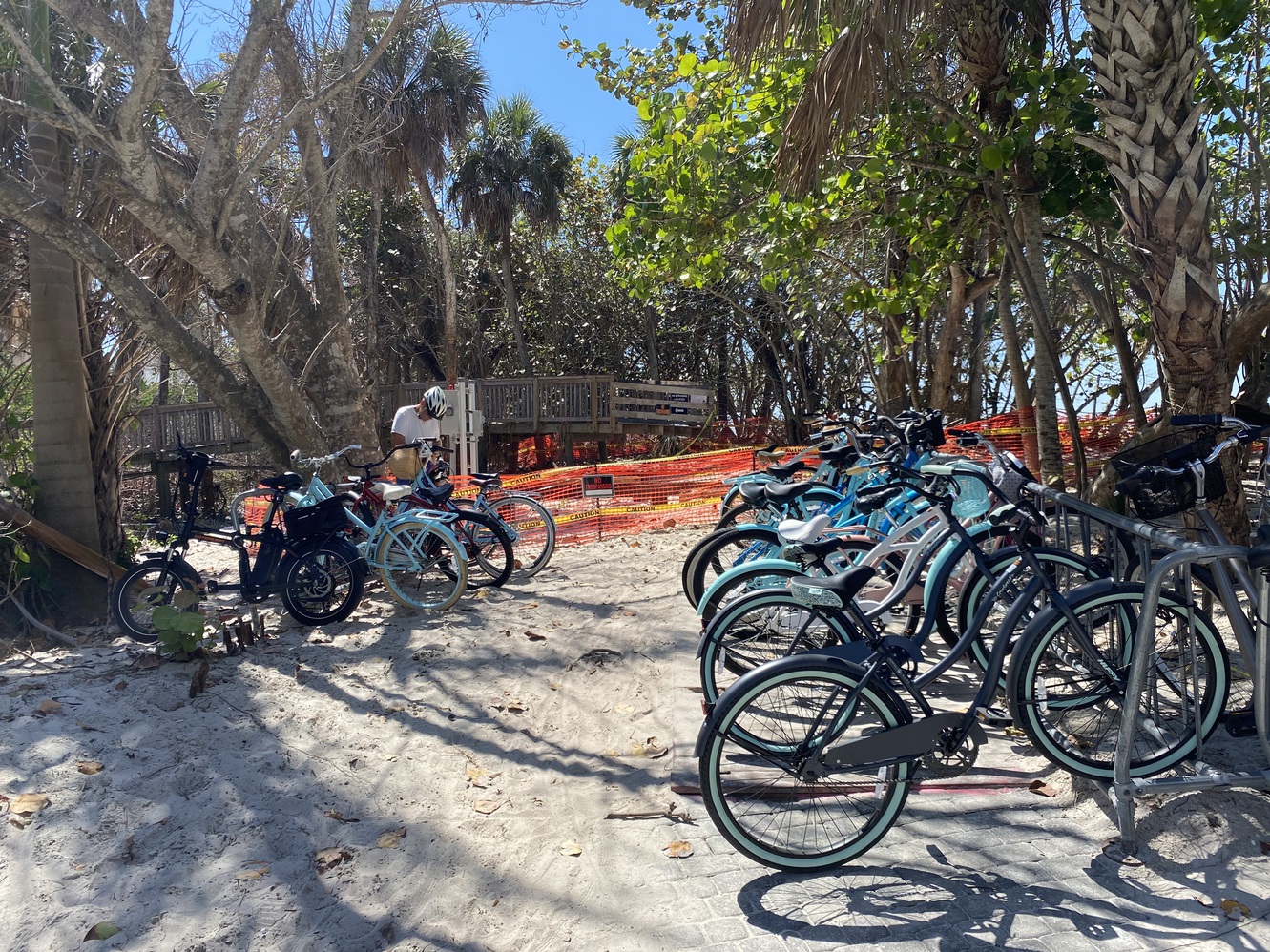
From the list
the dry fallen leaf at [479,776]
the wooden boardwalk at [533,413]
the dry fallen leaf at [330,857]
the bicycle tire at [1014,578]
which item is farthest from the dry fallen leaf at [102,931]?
the wooden boardwalk at [533,413]

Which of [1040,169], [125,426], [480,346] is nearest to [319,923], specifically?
[1040,169]

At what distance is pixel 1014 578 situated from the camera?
3.72m

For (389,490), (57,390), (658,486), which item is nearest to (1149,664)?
(389,490)

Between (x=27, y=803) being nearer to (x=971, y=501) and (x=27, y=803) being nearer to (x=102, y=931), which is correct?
(x=102, y=931)

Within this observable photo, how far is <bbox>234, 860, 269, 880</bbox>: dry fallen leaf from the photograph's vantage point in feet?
10.9

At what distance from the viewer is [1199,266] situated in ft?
15.5

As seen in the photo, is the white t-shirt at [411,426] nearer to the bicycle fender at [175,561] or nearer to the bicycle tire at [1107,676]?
the bicycle fender at [175,561]

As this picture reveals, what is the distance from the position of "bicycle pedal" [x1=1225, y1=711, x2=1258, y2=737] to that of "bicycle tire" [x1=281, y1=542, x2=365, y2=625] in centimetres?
526

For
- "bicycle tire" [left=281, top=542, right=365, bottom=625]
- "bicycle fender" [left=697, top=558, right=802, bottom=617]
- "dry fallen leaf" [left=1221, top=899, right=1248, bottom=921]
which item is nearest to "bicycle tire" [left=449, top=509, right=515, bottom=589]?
"bicycle tire" [left=281, top=542, right=365, bottom=625]

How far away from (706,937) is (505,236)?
21683 millimetres

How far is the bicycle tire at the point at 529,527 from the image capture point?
8.09 meters

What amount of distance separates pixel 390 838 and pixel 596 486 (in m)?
6.57

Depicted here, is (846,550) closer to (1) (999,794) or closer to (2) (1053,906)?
(1) (999,794)

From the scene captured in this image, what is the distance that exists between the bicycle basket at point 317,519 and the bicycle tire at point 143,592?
804 mm
